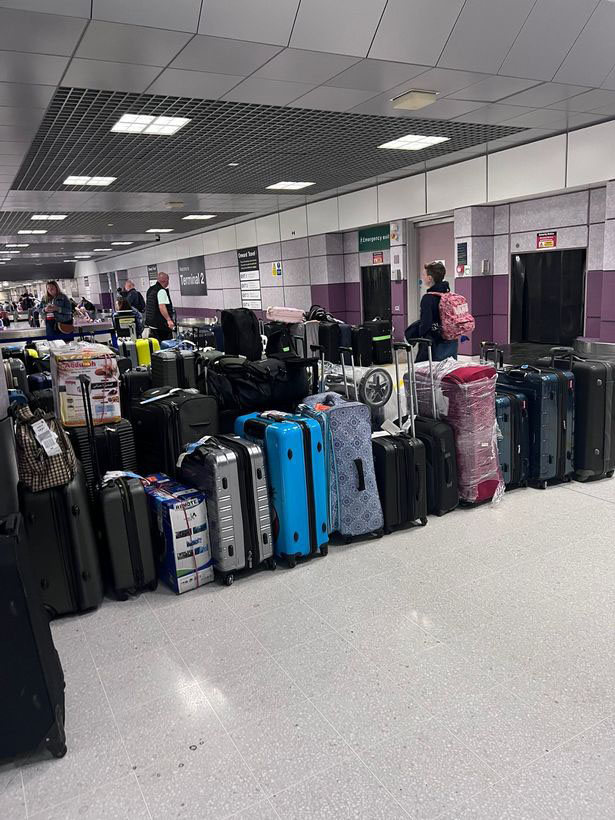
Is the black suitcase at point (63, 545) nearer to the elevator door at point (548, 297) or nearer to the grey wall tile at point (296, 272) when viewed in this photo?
the elevator door at point (548, 297)

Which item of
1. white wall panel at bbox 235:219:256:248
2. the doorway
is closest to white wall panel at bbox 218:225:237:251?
white wall panel at bbox 235:219:256:248

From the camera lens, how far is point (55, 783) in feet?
6.36

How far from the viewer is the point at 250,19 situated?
12.0 feet

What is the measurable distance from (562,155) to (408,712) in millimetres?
6904

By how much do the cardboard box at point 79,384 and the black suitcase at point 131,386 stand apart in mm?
1178

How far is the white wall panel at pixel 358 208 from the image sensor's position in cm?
1068

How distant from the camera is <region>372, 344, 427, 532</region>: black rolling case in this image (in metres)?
3.61

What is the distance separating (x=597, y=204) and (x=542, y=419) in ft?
14.5

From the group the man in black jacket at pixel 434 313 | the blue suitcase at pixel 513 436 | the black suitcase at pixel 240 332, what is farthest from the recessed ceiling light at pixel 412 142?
the blue suitcase at pixel 513 436

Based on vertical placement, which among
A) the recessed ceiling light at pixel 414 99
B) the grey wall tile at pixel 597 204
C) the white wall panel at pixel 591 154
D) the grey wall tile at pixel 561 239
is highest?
the recessed ceiling light at pixel 414 99

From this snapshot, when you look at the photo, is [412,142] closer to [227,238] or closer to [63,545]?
[63,545]

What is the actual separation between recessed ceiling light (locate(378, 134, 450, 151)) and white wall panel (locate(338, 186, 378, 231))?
3000 mm

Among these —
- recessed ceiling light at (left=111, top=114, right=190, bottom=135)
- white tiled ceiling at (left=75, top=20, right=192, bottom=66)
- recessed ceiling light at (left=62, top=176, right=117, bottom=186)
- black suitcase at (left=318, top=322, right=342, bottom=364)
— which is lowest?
black suitcase at (left=318, top=322, right=342, bottom=364)

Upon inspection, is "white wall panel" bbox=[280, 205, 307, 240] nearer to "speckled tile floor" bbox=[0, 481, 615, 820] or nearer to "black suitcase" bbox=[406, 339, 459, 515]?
"black suitcase" bbox=[406, 339, 459, 515]
